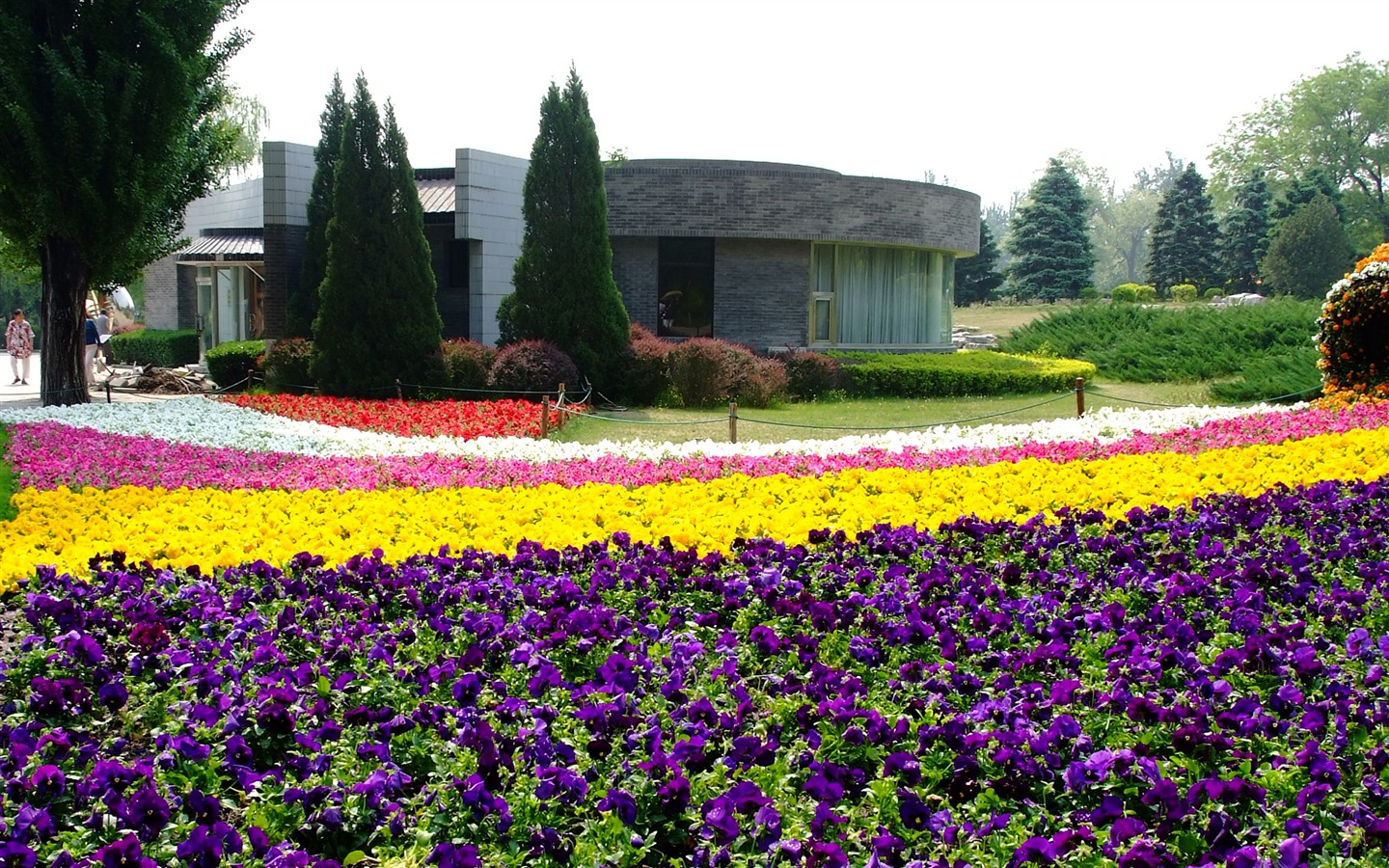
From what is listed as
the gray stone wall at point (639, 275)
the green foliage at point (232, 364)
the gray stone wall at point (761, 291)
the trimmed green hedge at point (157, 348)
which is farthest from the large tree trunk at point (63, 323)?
the gray stone wall at point (761, 291)

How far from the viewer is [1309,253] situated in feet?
151

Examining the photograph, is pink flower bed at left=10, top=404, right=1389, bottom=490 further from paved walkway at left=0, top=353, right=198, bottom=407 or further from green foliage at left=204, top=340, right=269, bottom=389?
green foliage at left=204, top=340, right=269, bottom=389

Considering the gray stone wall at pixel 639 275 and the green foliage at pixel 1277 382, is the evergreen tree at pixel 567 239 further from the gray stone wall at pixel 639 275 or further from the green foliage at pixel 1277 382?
the green foliage at pixel 1277 382

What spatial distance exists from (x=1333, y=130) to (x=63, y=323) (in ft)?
236

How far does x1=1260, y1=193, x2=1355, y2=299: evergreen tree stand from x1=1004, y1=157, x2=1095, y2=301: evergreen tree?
7.49 m

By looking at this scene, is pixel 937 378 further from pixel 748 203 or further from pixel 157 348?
pixel 157 348

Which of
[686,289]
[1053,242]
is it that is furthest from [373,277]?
[1053,242]

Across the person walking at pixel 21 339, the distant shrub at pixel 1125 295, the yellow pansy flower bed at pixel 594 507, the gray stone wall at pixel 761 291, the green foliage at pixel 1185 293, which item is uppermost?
the green foliage at pixel 1185 293

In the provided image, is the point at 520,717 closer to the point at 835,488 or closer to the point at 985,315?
the point at 835,488

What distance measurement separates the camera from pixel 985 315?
44750 millimetres

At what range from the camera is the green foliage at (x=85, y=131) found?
15281mm

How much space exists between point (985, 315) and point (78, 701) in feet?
142

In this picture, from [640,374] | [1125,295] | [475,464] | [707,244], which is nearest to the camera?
[475,464]

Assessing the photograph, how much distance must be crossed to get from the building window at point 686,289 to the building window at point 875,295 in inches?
89.3
